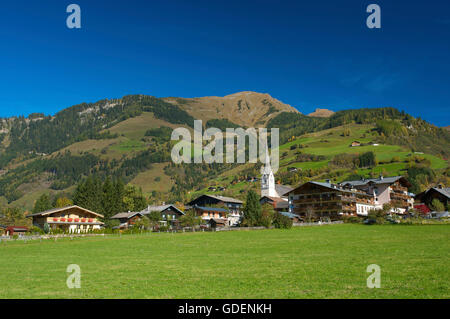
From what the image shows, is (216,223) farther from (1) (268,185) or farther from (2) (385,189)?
(2) (385,189)

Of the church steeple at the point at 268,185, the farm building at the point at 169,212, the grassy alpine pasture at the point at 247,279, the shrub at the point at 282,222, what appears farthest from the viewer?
the church steeple at the point at 268,185

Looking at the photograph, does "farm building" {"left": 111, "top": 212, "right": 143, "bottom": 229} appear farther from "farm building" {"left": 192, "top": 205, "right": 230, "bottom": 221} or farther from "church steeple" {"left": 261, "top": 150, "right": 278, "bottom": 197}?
"church steeple" {"left": 261, "top": 150, "right": 278, "bottom": 197}

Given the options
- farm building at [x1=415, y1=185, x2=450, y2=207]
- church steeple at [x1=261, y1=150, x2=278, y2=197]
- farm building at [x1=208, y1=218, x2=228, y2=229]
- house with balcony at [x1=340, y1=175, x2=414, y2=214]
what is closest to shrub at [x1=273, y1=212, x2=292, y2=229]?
farm building at [x1=208, y1=218, x2=228, y2=229]

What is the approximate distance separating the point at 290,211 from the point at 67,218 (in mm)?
58049

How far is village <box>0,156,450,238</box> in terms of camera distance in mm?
81625

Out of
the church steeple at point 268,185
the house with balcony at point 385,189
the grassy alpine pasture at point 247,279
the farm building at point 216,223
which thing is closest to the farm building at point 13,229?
the farm building at point 216,223

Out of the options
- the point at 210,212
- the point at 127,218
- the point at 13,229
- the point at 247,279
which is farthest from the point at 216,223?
the point at 247,279

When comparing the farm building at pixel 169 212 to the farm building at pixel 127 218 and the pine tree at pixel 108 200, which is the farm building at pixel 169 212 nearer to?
the pine tree at pixel 108 200

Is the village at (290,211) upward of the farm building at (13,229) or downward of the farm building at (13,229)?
upward

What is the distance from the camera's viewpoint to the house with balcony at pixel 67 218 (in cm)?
8888

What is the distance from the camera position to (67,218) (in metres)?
91.4

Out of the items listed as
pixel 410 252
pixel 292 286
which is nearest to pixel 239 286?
pixel 292 286

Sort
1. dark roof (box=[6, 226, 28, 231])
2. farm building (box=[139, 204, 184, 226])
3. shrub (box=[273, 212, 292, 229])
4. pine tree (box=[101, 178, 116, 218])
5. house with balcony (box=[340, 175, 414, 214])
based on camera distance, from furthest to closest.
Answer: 1. house with balcony (box=[340, 175, 414, 214])
2. farm building (box=[139, 204, 184, 226])
3. pine tree (box=[101, 178, 116, 218])
4. dark roof (box=[6, 226, 28, 231])
5. shrub (box=[273, 212, 292, 229])

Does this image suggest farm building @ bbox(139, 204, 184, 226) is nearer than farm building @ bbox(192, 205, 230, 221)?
Yes
